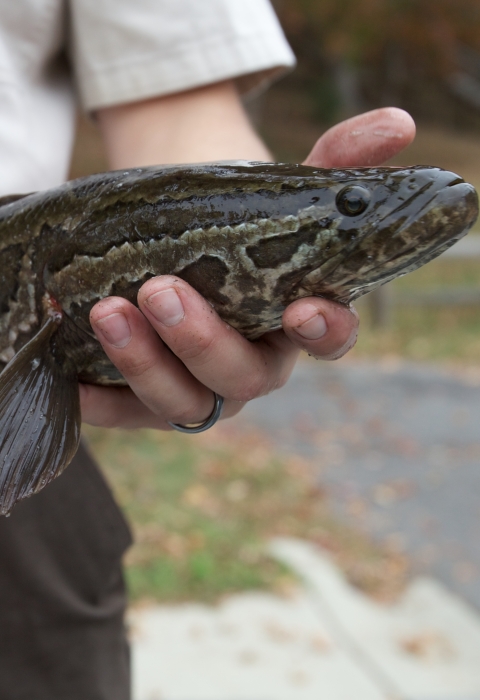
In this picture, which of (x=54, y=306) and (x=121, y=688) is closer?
(x=54, y=306)

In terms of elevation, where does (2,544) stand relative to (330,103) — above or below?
above

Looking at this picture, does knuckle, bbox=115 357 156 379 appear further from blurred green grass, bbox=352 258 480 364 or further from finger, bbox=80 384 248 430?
blurred green grass, bbox=352 258 480 364

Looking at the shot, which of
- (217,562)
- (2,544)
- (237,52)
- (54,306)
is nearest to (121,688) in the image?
(2,544)

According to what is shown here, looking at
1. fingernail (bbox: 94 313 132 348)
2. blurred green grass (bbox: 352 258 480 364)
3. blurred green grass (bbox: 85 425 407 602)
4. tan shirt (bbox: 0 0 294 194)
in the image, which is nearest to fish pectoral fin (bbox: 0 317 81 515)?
fingernail (bbox: 94 313 132 348)

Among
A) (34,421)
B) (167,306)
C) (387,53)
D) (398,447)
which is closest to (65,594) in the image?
(34,421)

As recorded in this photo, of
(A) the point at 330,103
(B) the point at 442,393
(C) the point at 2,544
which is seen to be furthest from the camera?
(A) the point at 330,103

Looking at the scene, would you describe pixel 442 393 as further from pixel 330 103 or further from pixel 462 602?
pixel 330 103
